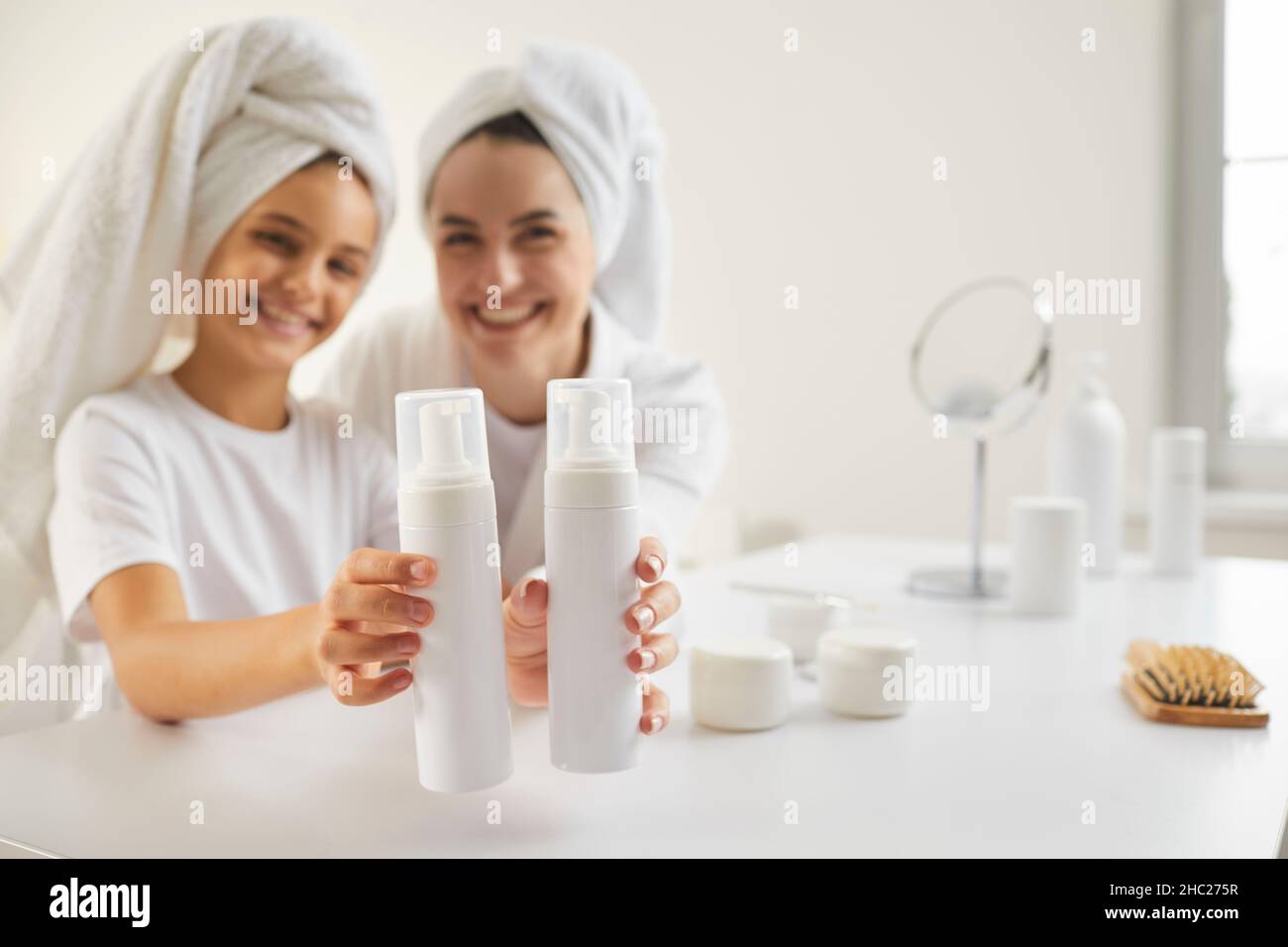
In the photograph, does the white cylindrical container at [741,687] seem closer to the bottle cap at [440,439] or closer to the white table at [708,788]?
the white table at [708,788]

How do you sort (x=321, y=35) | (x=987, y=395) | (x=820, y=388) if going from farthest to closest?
(x=820, y=388), (x=987, y=395), (x=321, y=35)

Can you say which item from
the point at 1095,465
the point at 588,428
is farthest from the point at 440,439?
the point at 1095,465

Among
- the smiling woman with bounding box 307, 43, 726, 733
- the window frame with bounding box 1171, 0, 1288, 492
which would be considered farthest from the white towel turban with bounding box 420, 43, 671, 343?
the window frame with bounding box 1171, 0, 1288, 492

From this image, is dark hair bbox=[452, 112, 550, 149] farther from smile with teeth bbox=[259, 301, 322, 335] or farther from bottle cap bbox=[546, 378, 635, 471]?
bottle cap bbox=[546, 378, 635, 471]

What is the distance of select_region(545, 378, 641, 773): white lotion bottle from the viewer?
486mm

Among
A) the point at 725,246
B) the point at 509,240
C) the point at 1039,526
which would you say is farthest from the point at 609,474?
the point at 725,246

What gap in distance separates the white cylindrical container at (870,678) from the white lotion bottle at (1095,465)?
0.64m

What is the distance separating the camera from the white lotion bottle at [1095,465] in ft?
4.12

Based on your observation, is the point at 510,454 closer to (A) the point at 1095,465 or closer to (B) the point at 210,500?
(B) the point at 210,500

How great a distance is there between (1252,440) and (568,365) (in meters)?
1.40

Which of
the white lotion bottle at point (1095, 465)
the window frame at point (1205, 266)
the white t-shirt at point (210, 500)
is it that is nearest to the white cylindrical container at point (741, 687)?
the white t-shirt at point (210, 500)

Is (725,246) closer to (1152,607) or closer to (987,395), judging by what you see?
(987,395)
